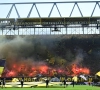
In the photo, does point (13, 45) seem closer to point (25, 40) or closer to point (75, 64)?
point (25, 40)

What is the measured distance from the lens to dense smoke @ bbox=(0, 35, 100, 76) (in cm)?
5606

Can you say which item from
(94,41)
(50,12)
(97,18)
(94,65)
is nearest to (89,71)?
(94,65)

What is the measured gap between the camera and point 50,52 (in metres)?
57.7

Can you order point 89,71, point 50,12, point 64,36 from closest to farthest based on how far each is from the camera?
point 50,12 < point 89,71 < point 64,36

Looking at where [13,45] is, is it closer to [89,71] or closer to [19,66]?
[19,66]

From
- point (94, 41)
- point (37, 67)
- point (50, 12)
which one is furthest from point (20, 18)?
point (94, 41)

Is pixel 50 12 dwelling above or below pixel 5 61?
above

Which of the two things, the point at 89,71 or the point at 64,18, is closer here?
the point at 64,18

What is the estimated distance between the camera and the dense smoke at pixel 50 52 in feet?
184

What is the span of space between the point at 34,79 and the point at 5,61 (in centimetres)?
896

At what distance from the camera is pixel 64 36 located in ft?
193

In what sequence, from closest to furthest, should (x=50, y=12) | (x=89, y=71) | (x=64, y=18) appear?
(x=50, y=12)
(x=64, y=18)
(x=89, y=71)

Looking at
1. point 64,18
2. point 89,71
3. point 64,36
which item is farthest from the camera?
point 64,36

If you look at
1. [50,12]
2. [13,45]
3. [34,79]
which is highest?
[50,12]
